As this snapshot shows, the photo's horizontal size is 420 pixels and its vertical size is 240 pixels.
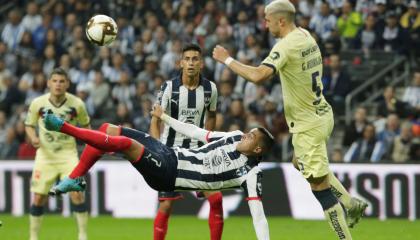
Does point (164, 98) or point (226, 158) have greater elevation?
point (164, 98)

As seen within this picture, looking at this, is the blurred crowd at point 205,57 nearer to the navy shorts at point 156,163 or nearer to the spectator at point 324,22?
the spectator at point 324,22

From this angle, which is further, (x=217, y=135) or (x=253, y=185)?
(x=217, y=135)

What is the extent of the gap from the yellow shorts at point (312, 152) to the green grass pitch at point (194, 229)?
141 inches

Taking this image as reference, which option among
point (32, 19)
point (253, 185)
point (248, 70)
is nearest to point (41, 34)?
point (32, 19)

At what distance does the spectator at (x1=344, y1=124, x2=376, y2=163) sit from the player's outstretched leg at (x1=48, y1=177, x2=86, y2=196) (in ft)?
30.8

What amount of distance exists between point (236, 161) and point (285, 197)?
747 centimetres

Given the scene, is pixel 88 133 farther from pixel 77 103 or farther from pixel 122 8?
pixel 122 8

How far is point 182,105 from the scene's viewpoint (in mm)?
12500

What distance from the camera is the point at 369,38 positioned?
72.1ft

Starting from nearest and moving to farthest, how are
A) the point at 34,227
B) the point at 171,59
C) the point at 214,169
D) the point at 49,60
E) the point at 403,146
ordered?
the point at 214,169
the point at 34,227
the point at 403,146
the point at 171,59
the point at 49,60

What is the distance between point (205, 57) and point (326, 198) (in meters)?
11.1

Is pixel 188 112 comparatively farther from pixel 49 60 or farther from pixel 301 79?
pixel 49 60

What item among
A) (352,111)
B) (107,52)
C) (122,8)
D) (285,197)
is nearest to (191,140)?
(285,197)

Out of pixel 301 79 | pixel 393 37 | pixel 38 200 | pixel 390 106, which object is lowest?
pixel 38 200
